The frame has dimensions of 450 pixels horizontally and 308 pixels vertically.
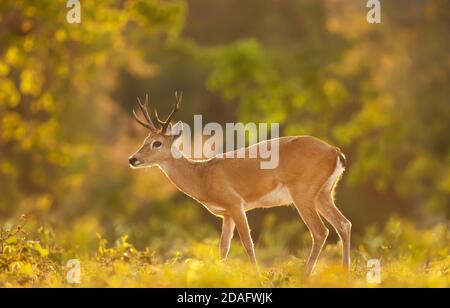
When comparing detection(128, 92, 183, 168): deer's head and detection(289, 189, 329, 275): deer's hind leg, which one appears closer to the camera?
detection(289, 189, 329, 275): deer's hind leg

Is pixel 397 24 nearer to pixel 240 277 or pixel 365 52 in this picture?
pixel 365 52

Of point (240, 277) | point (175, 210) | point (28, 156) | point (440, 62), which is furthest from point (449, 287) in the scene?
point (175, 210)

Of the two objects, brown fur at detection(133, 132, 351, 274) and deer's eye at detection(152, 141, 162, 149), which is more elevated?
deer's eye at detection(152, 141, 162, 149)

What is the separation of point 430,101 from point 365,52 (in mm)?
5314

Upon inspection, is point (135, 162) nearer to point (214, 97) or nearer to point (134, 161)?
point (134, 161)

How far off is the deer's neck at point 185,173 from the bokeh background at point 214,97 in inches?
217

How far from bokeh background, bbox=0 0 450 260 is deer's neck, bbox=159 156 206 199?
5504 mm

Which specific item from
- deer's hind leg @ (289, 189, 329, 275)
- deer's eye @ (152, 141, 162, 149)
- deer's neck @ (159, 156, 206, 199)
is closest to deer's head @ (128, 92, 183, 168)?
deer's eye @ (152, 141, 162, 149)

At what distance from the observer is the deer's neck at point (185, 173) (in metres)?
13.6

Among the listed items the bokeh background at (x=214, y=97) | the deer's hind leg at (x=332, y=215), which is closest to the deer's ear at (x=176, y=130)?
the deer's hind leg at (x=332, y=215)

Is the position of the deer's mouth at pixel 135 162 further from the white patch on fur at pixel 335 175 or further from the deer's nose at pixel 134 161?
the white patch on fur at pixel 335 175

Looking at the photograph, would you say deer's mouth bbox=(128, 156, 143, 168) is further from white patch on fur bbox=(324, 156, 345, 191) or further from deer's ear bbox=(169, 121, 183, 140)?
white patch on fur bbox=(324, 156, 345, 191)

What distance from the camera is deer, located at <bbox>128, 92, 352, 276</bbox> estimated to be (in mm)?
12641

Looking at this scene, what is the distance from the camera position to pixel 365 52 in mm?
34656
